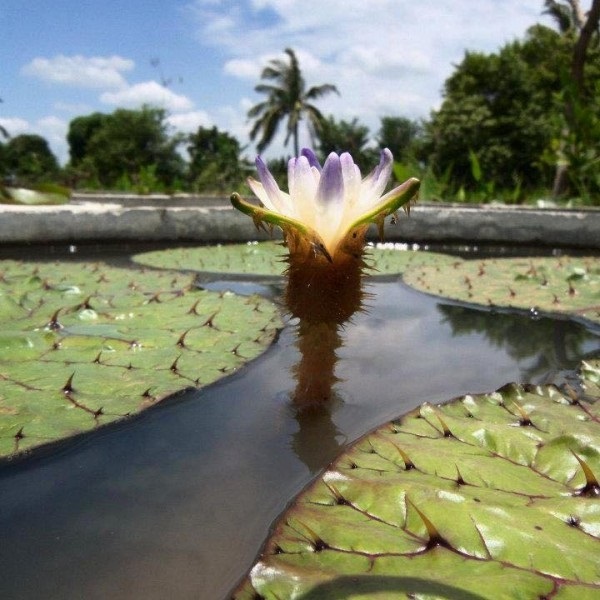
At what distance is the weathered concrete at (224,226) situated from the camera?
3238mm

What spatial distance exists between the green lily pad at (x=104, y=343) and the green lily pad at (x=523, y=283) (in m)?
0.72

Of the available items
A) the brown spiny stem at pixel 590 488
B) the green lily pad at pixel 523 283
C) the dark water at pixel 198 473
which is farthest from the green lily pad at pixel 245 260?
the brown spiny stem at pixel 590 488

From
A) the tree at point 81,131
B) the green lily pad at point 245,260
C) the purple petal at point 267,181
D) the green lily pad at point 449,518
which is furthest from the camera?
the tree at point 81,131

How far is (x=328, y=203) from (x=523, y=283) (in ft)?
5.22

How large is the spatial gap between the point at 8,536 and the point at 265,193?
0.56 metres

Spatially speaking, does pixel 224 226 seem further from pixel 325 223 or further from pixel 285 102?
pixel 285 102

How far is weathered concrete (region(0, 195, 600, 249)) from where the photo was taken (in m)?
3.24

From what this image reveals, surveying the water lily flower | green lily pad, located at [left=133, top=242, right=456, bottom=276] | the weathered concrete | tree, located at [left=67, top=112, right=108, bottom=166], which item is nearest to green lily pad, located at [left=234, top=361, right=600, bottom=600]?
the water lily flower

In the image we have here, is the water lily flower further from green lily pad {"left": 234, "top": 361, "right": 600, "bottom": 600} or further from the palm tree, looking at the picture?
the palm tree

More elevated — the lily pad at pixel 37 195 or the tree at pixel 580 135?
the tree at pixel 580 135

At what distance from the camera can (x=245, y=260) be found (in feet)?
9.35

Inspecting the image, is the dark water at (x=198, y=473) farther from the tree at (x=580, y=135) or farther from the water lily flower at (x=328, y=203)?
the tree at (x=580, y=135)

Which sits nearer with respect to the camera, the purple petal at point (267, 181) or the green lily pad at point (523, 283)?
the purple petal at point (267, 181)

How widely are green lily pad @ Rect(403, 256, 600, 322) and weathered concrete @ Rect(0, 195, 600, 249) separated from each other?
39.0 inches
